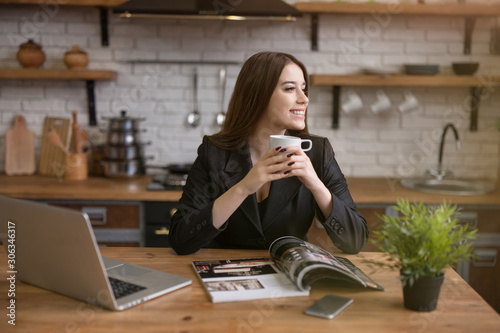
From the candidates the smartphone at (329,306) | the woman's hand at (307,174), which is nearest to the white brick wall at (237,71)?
the woman's hand at (307,174)

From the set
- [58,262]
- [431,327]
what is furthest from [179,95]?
[431,327]

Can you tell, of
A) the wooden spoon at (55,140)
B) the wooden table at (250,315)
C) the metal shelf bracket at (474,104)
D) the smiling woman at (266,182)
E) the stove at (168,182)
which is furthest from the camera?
the metal shelf bracket at (474,104)

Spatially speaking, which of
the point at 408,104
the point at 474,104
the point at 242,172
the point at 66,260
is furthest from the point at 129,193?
the point at 474,104

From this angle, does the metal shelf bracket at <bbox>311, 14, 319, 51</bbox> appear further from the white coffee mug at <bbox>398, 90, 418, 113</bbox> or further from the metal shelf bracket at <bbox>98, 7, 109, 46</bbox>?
the metal shelf bracket at <bbox>98, 7, 109, 46</bbox>

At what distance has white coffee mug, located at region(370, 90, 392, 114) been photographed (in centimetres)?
323

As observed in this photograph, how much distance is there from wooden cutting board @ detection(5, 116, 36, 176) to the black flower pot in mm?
2718

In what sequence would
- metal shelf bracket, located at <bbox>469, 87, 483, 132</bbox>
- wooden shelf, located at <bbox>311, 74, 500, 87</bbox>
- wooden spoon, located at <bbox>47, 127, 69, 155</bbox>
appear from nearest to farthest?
wooden shelf, located at <bbox>311, 74, 500, 87</bbox> < wooden spoon, located at <bbox>47, 127, 69, 155</bbox> < metal shelf bracket, located at <bbox>469, 87, 483, 132</bbox>

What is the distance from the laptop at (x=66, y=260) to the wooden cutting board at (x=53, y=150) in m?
1.97

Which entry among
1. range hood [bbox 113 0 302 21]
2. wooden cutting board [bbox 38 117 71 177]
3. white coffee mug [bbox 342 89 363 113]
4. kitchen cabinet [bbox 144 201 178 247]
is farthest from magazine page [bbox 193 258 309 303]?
wooden cutting board [bbox 38 117 71 177]

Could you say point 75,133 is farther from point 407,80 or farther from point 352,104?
point 407,80

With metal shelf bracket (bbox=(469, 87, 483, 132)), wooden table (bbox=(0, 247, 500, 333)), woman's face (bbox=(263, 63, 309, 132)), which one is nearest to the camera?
wooden table (bbox=(0, 247, 500, 333))

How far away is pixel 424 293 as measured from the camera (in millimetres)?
1178

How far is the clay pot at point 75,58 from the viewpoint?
314 cm

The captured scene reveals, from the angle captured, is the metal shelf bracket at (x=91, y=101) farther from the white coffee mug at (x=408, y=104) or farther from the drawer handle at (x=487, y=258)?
the drawer handle at (x=487, y=258)
